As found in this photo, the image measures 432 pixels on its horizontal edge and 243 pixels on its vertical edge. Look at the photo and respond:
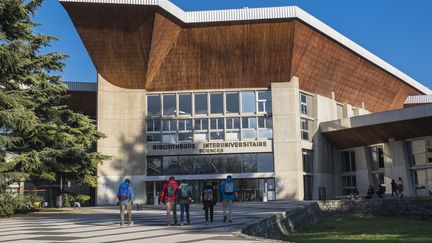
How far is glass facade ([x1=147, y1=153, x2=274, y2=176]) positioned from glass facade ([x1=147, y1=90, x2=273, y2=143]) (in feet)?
4.50

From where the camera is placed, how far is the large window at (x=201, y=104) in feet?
136

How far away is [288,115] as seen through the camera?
40875 millimetres

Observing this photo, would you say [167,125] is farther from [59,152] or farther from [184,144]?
[59,152]

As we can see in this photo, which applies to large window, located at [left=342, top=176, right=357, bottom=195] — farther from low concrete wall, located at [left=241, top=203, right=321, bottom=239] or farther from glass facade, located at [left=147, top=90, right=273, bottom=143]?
low concrete wall, located at [left=241, top=203, right=321, bottom=239]

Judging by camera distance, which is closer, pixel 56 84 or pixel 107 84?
pixel 56 84

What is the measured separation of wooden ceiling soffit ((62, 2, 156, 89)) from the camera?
34750 millimetres

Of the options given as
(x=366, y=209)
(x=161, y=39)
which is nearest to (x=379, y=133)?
(x=366, y=209)

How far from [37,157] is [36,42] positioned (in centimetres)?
633

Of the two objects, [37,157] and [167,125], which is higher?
[167,125]

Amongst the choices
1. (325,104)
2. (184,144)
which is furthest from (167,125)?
(325,104)

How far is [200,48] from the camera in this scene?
1512 inches

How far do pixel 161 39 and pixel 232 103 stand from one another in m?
7.91

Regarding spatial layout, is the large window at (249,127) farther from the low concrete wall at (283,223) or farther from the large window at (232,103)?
the low concrete wall at (283,223)

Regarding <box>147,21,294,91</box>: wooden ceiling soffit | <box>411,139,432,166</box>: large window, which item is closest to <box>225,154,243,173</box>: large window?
<box>147,21,294,91</box>: wooden ceiling soffit
